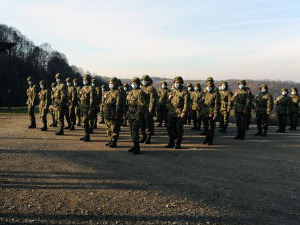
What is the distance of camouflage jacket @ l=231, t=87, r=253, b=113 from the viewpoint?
1279cm

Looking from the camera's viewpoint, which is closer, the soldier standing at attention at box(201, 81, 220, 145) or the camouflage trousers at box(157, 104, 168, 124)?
the soldier standing at attention at box(201, 81, 220, 145)

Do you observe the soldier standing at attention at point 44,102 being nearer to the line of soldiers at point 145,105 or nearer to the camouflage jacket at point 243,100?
the line of soldiers at point 145,105

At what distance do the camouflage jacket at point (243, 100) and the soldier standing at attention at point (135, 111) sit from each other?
5.43 meters

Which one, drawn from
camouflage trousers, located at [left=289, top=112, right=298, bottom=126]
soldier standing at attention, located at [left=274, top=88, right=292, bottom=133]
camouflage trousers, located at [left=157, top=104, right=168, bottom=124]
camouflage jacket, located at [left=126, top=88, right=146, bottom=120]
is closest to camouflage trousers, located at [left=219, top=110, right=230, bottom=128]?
camouflage trousers, located at [left=157, top=104, right=168, bottom=124]

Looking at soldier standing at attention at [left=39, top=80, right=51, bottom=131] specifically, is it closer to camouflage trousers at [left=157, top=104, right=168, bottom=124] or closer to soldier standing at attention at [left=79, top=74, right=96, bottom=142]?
soldier standing at attention at [left=79, top=74, right=96, bottom=142]

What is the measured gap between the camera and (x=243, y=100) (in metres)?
12.9

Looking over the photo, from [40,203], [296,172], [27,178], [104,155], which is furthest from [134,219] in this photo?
[296,172]

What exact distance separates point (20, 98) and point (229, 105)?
30.7 meters

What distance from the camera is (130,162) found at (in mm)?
8109

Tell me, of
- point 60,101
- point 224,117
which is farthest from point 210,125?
point 60,101

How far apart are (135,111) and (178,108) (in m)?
1.65

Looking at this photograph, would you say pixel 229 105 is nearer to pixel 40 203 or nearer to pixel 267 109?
pixel 267 109

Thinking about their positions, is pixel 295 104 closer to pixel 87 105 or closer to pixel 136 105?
pixel 136 105

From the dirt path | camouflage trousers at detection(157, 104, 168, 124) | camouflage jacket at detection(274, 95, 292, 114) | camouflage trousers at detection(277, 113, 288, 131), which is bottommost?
the dirt path
